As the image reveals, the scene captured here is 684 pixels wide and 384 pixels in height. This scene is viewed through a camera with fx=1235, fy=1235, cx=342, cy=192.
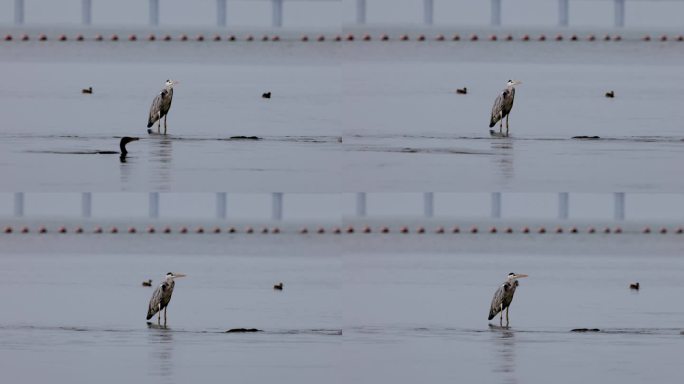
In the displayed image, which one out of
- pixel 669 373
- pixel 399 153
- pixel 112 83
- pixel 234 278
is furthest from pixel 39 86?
pixel 669 373

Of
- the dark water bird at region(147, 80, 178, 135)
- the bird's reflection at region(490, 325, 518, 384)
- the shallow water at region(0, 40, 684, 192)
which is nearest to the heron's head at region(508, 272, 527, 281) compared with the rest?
the bird's reflection at region(490, 325, 518, 384)

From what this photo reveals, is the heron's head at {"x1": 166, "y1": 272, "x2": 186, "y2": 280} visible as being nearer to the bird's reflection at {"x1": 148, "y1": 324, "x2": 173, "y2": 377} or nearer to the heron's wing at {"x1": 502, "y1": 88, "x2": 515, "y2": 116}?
the bird's reflection at {"x1": 148, "y1": 324, "x2": 173, "y2": 377}

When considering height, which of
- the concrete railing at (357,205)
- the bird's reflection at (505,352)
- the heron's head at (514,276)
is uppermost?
the concrete railing at (357,205)

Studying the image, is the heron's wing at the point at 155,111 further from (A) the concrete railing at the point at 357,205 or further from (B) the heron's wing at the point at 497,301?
(B) the heron's wing at the point at 497,301

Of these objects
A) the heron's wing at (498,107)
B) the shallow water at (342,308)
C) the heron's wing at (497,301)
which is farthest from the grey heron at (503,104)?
the heron's wing at (497,301)

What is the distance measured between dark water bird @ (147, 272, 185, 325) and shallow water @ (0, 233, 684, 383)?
3 cm

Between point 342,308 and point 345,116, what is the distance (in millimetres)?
494

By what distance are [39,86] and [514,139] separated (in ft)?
4.05

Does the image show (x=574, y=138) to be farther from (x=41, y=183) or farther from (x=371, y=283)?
(x=41, y=183)

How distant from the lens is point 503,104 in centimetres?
320

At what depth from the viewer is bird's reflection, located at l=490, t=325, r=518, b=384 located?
3.12 meters

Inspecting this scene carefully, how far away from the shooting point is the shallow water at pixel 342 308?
3141 mm

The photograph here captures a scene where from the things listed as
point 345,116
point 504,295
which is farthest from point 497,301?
point 345,116

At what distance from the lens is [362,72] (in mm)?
3191
